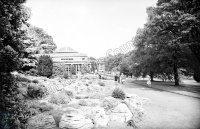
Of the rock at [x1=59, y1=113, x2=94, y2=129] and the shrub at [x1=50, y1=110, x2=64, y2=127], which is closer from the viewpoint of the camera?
the rock at [x1=59, y1=113, x2=94, y2=129]

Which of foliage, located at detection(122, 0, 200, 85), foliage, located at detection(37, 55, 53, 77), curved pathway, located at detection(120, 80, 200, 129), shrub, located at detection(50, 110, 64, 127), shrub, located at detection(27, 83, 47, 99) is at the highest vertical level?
foliage, located at detection(122, 0, 200, 85)

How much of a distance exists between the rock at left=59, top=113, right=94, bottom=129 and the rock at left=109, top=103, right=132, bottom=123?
1794 mm

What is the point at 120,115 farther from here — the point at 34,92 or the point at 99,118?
the point at 34,92

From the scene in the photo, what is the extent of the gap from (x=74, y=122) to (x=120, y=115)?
2.98 m

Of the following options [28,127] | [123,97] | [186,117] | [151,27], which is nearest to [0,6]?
[28,127]

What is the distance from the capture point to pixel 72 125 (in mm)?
6227

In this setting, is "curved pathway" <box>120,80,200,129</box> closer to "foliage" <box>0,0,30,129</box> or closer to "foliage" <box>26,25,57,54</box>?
"foliage" <box>0,0,30,129</box>

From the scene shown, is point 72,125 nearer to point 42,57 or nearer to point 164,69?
point 164,69

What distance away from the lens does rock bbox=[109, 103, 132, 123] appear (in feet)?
25.6

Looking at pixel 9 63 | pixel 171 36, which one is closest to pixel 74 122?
pixel 9 63

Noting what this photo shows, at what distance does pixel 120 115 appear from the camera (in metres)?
8.02

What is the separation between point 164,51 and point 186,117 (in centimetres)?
1176

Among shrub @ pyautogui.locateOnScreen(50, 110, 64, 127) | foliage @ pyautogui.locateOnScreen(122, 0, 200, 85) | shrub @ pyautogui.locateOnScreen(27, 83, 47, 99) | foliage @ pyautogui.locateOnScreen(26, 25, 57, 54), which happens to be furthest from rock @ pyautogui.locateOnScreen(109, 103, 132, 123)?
foliage @ pyautogui.locateOnScreen(26, 25, 57, 54)

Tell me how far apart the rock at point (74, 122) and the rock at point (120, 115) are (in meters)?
1.79
